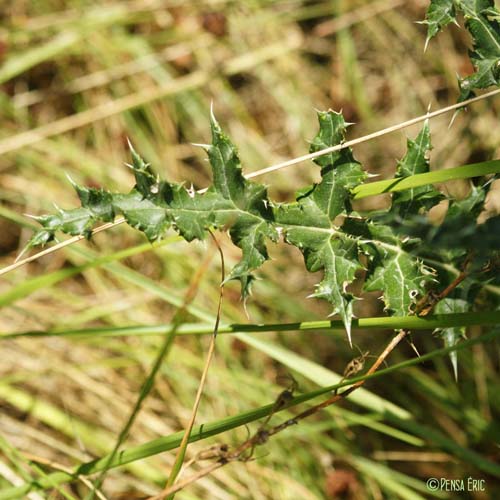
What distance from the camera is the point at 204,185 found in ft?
10.2

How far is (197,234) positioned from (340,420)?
47.4 inches

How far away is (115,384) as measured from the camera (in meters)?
2.65

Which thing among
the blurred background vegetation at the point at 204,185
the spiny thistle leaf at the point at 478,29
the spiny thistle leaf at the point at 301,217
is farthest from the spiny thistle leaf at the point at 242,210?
the blurred background vegetation at the point at 204,185

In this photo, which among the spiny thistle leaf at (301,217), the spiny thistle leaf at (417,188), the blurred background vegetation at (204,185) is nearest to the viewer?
the spiny thistle leaf at (301,217)

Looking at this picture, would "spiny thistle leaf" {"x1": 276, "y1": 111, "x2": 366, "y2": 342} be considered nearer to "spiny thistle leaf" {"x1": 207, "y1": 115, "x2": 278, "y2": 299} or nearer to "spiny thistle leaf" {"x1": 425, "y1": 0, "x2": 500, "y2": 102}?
"spiny thistle leaf" {"x1": 207, "y1": 115, "x2": 278, "y2": 299}

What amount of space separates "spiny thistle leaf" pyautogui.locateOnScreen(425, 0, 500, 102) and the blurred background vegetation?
1.05 metres

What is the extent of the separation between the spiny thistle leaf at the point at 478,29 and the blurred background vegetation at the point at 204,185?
3.43 ft

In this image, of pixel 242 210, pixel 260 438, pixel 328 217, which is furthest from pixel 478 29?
pixel 260 438

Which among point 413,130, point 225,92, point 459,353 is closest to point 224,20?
point 225,92

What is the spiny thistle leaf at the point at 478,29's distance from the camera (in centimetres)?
152

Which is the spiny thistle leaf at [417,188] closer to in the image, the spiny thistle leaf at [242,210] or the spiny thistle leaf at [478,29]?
the spiny thistle leaf at [478,29]

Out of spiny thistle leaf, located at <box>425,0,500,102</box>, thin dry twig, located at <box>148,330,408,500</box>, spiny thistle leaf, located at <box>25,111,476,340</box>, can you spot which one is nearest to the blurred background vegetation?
thin dry twig, located at <box>148,330,408,500</box>

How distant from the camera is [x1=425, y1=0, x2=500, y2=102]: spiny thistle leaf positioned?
152 cm

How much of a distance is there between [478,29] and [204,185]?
1799 millimetres
